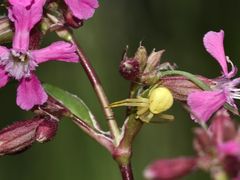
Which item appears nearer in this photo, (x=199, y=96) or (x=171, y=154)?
(x=199, y=96)

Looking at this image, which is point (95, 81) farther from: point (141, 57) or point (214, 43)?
point (214, 43)

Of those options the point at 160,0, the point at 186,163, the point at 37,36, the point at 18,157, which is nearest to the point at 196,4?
the point at 160,0

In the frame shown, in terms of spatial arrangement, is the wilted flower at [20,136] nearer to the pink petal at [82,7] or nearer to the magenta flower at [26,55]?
the magenta flower at [26,55]

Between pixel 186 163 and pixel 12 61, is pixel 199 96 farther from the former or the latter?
pixel 186 163

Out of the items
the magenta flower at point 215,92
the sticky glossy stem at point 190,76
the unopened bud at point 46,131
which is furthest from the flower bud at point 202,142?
the unopened bud at point 46,131

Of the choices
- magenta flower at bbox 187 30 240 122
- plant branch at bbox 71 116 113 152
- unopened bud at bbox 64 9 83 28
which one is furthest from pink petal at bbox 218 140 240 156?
unopened bud at bbox 64 9 83 28

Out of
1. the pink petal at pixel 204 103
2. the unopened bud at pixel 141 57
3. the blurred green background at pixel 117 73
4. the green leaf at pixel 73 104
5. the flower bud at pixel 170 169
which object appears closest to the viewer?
the flower bud at pixel 170 169
